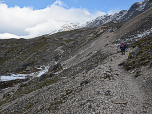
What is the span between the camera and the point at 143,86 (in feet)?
36.1

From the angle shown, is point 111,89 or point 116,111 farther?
point 111,89

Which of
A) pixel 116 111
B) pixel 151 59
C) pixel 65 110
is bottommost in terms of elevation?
pixel 65 110

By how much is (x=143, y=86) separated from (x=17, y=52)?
336ft

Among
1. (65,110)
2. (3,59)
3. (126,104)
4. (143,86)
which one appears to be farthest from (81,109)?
(3,59)

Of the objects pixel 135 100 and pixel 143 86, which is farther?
pixel 143 86

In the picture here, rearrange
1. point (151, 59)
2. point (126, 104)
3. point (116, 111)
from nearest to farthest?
point (116, 111) < point (126, 104) < point (151, 59)

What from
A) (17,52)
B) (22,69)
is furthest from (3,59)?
(22,69)

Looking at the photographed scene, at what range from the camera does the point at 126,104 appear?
327 inches

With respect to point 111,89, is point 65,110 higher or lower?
lower

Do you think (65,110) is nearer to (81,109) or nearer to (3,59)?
(81,109)

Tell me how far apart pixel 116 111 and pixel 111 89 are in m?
2.91

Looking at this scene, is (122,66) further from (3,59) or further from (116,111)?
(3,59)

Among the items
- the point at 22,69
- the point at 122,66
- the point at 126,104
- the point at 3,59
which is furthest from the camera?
the point at 3,59

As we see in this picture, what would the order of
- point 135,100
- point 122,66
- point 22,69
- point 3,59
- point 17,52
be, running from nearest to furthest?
point 135,100
point 122,66
point 22,69
point 3,59
point 17,52
